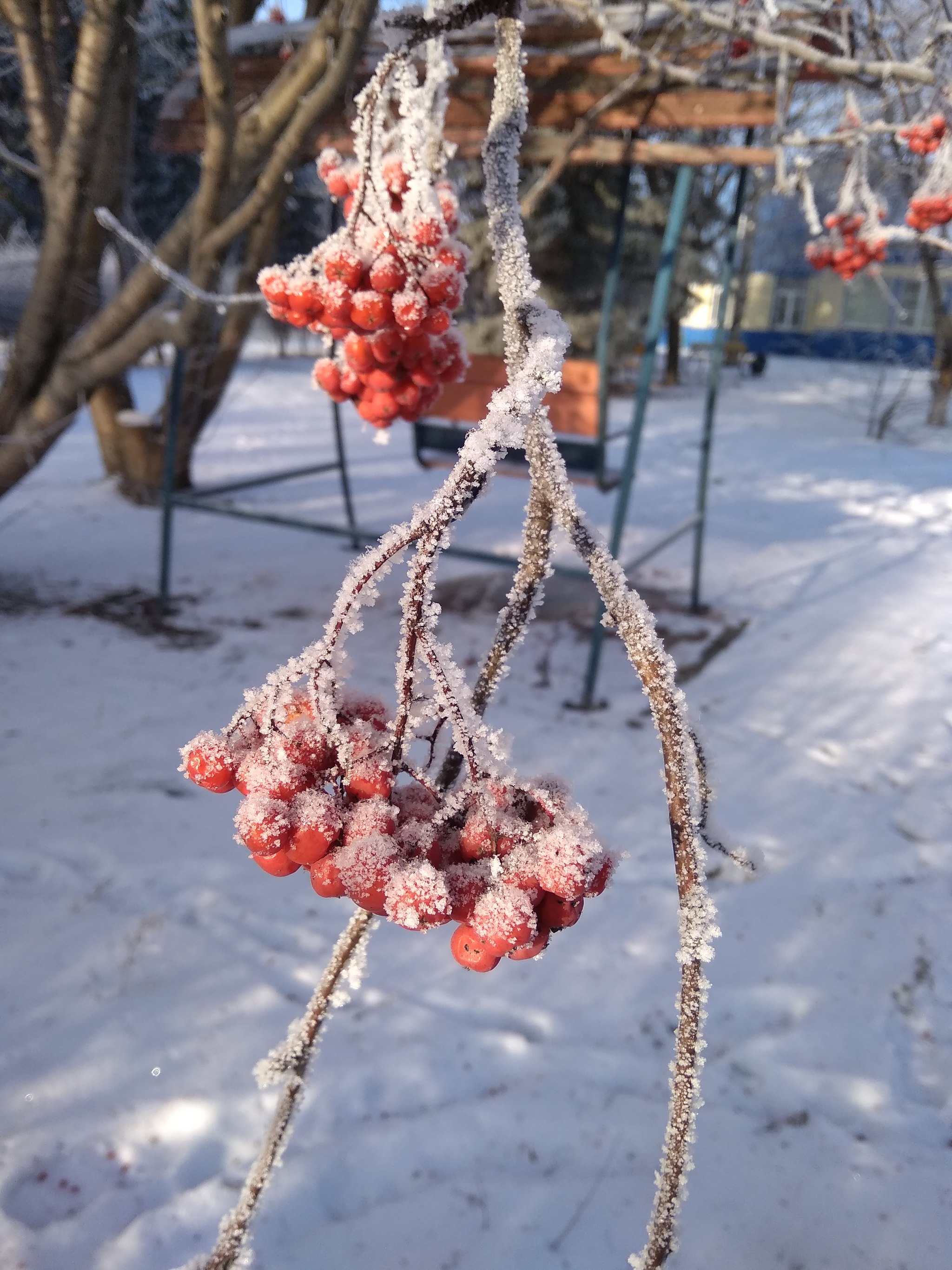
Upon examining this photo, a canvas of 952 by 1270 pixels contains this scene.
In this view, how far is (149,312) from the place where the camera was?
10.1 feet

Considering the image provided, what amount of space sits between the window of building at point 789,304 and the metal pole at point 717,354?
25.4 metres

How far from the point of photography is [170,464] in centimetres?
369

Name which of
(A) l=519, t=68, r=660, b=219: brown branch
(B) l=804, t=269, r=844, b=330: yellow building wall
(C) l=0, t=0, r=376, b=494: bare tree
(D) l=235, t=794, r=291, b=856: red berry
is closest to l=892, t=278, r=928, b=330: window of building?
(B) l=804, t=269, r=844, b=330: yellow building wall

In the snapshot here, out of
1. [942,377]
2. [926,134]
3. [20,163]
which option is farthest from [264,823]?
[942,377]

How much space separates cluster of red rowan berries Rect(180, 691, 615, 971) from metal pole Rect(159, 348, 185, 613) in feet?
9.79

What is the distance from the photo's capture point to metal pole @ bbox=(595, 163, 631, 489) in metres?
3.06

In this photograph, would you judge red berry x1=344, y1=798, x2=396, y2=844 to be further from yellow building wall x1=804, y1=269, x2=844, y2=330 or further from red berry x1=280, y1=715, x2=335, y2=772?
yellow building wall x1=804, y1=269, x2=844, y2=330

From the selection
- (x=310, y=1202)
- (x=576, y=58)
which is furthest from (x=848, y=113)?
(x=310, y=1202)

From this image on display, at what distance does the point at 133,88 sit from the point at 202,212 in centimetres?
252

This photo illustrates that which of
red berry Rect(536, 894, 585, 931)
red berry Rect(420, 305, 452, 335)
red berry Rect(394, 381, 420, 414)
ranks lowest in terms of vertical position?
red berry Rect(536, 894, 585, 931)

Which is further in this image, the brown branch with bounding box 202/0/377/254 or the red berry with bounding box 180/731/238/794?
the brown branch with bounding box 202/0/377/254

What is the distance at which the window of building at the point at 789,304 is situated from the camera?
2681 centimetres

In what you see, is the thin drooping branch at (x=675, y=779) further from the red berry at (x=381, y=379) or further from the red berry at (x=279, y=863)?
the red berry at (x=381, y=379)

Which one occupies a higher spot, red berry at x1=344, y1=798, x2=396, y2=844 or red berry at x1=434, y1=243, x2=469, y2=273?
red berry at x1=434, y1=243, x2=469, y2=273
